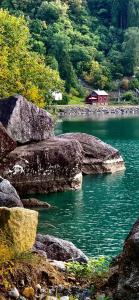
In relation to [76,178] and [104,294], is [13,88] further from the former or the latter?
[104,294]

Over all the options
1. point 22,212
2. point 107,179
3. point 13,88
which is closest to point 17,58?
point 13,88

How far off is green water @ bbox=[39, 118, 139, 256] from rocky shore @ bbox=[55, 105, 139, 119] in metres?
90.3

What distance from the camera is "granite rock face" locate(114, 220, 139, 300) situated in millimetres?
10461

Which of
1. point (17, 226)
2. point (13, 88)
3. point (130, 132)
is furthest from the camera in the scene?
point (130, 132)

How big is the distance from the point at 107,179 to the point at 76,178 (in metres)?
4.86

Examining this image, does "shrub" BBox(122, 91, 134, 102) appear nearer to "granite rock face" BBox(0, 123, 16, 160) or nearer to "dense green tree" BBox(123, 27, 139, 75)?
"dense green tree" BBox(123, 27, 139, 75)

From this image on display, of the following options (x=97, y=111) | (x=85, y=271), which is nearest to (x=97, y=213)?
(x=85, y=271)

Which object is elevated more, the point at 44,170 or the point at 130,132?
the point at 44,170

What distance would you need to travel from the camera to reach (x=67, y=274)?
486 inches

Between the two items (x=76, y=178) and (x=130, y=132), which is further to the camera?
(x=130, y=132)

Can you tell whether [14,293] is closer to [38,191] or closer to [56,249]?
[56,249]

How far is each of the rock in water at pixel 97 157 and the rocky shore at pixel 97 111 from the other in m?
85.5

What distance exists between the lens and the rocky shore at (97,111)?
145688 millimetres

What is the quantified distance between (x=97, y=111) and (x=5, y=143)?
383 feet
